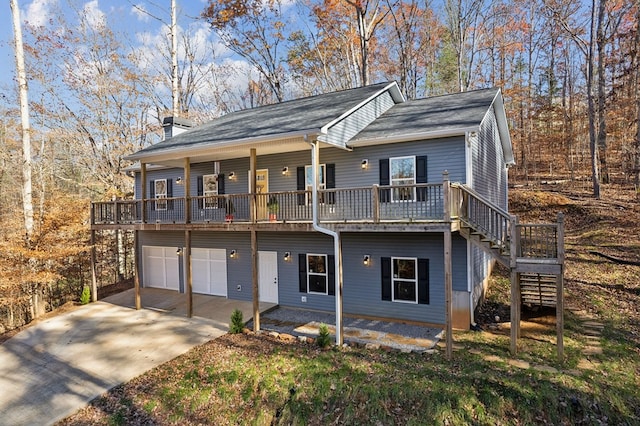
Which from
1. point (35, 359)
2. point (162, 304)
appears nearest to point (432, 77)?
point (162, 304)

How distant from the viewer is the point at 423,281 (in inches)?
427

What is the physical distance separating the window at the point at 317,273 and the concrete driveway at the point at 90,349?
1957 mm

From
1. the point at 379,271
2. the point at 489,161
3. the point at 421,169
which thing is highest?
the point at 489,161

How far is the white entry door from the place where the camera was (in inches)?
532

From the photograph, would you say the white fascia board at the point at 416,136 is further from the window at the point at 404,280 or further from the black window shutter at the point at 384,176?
the window at the point at 404,280

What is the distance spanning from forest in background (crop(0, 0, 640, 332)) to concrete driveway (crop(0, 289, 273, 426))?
156 inches

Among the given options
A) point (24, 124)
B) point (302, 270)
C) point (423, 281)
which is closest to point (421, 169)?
point (423, 281)

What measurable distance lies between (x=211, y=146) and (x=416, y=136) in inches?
246

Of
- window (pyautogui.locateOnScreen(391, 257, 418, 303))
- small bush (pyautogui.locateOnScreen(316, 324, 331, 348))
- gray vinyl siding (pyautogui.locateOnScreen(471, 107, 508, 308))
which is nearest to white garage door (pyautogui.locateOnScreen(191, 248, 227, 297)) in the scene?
small bush (pyautogui.locateOnScreen(316, 324, 331, 348))

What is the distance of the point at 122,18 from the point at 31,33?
4891 millimetres

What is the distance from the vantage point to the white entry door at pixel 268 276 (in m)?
13.5

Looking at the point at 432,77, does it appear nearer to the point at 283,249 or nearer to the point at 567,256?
the point at 567,256

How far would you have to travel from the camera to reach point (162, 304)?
46.4ft

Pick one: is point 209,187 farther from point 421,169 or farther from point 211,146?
point 421,169
